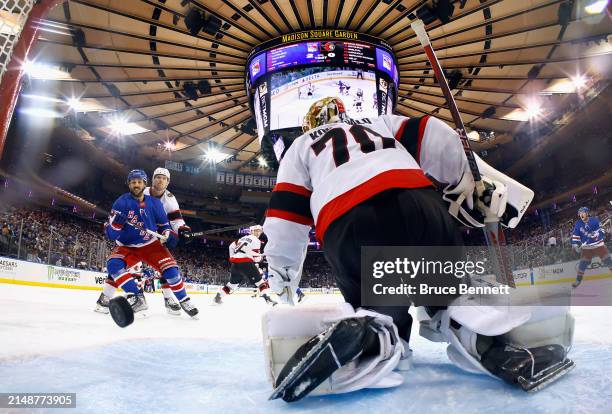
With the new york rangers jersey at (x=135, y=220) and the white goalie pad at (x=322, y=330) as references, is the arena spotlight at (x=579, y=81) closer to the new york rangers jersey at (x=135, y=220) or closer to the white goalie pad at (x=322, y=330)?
the new york rangers jersey at (x=135, y=220)

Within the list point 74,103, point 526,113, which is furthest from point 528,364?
point 526,113

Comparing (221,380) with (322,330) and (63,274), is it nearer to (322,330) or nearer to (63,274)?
(322,330)

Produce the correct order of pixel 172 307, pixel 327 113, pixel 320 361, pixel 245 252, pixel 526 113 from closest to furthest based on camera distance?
pixel 320 361
pixel 327 113
pixel 172 307
pixel 245 252
pixel 526 113

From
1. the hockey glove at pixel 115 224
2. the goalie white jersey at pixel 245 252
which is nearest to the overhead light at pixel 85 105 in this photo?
the goalie white jersey at pixel 245 252

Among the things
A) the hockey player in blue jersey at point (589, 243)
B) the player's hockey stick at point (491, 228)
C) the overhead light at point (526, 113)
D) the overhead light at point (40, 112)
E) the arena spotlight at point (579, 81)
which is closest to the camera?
the player's hockey stick at point (491, 228)

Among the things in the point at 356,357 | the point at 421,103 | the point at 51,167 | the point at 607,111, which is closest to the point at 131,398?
the point at 356,357

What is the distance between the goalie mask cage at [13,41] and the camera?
5.25 feet

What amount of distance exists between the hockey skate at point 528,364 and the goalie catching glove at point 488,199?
2.06 ft

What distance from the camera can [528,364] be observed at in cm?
124

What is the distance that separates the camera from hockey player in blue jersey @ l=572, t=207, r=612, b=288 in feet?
27.3

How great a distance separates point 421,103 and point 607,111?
942 centimetres

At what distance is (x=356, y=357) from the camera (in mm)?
1285

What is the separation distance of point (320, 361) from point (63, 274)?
32.3ft

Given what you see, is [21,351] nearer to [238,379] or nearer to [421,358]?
[238,379]
